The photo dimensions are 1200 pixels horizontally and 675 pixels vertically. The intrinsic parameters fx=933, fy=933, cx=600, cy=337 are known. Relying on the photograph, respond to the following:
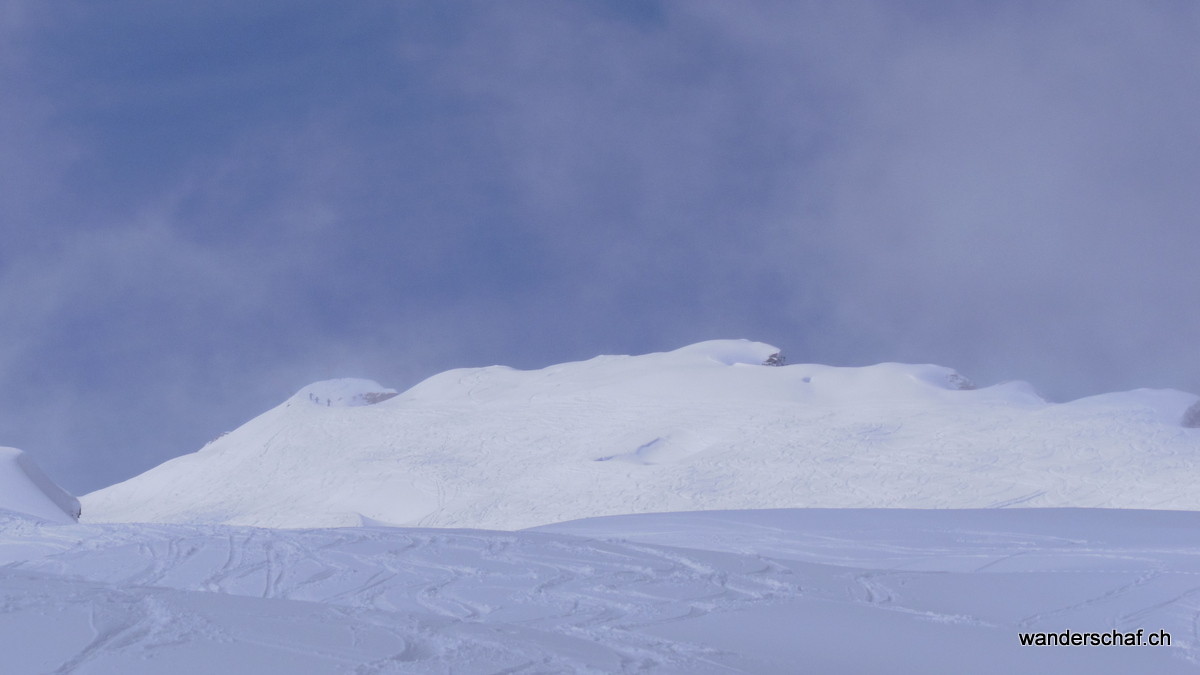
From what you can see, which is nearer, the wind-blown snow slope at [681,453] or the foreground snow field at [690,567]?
the foreground snow field at [690,567]

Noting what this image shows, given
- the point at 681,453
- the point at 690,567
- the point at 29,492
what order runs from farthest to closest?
the point at 681,453
the point at 29,492
the point at 690,567

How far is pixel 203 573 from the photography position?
32.0 feet

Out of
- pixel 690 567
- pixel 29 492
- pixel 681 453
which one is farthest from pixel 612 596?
pixel 681 453

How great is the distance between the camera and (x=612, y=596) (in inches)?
351

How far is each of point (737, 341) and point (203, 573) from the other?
39231 mm

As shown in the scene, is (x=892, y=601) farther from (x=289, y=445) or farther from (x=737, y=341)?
(x=737, y=341)

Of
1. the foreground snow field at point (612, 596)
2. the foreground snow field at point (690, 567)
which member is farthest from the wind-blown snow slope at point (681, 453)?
the foreground snow field at point (612, 596)

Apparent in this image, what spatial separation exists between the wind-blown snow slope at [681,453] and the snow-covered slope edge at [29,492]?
219 inches

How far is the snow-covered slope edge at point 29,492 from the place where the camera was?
20.0 m

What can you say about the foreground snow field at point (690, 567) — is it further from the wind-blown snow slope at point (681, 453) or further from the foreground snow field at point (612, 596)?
the wind-blown snow slope at point (681, 453)

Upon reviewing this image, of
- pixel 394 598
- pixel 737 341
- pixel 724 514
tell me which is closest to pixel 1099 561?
pixel 724 514

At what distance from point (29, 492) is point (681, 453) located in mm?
19374

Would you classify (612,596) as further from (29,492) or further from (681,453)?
(681,453)

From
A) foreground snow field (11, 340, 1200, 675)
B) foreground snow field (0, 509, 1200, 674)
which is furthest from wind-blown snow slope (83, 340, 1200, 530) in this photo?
foreground snow field (0, 509, 1200, 674)
